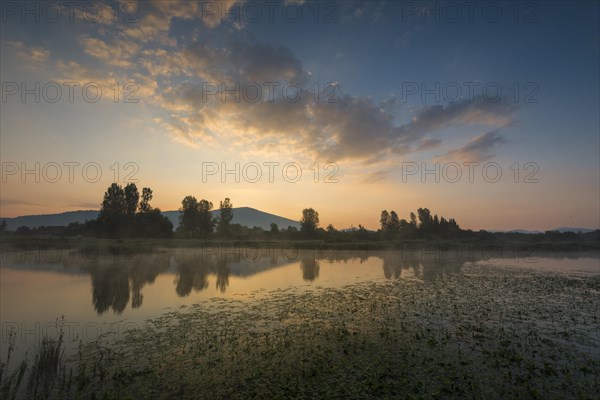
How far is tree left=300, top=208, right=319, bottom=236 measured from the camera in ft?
437

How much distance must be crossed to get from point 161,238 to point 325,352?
Result: 109m

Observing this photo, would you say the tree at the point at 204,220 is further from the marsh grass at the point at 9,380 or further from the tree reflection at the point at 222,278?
the marsh grass at the point at 9,380

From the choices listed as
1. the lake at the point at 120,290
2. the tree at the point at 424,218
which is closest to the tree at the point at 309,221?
the tree at the point at 424,218

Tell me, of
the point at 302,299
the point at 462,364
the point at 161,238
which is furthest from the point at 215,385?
the point at 161,238

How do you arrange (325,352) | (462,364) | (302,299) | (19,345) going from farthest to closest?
(302,299) < (19,345) < (325,352) < (462,364)

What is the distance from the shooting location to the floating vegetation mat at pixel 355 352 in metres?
10.1

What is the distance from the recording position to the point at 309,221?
444ft

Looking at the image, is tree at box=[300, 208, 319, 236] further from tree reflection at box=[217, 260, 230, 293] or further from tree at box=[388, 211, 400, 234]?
tree reflection at box=[217, 260, 230, 293]

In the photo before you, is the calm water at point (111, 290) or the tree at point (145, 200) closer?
the calm water at point (111, 290)

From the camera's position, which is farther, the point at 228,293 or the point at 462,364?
the point at 228,293

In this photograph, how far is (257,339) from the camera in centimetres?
1521

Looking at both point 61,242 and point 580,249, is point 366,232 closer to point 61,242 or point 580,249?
point 580,249

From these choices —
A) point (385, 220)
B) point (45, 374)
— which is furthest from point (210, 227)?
point (45, 374)

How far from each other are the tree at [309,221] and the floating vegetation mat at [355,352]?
109329mm
